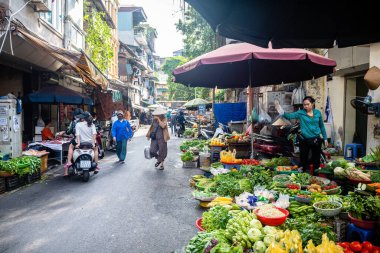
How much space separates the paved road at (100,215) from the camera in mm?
4664

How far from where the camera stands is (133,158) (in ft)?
45.5

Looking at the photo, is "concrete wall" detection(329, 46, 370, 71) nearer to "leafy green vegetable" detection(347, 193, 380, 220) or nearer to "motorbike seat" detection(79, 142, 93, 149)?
"leafy green vegetable" detection(347, 193, 380, 220)

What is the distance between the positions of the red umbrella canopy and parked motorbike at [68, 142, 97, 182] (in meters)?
3.26

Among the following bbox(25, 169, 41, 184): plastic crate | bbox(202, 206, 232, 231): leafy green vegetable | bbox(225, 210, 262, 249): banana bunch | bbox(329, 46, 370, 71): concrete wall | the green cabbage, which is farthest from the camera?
bbox(329, 46, 370, 71): concrete wall

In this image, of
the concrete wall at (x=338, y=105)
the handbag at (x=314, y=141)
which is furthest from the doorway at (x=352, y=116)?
the handbag at (x=314, y=141)

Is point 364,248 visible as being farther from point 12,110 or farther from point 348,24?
point 12,110

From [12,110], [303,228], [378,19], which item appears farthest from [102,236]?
[12,110]

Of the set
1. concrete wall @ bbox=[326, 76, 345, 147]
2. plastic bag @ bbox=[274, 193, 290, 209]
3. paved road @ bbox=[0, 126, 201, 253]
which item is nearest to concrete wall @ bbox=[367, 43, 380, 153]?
concrete wall @ bbox=[326, 76, 345, 147]

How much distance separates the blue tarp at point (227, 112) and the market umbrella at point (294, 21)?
12075 mm

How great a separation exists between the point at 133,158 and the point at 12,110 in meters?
5.77

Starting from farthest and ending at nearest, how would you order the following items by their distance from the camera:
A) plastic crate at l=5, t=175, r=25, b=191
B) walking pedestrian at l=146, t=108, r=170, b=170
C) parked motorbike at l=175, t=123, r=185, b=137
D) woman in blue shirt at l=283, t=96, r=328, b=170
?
1. parked motorbike at l=175, t=123, r=185, b=137
2. walking pedestrian at l=146, t=108, r=170, b=170
3. plastic crate at l=5, t=175, r=25, b=191
4. woman in blue shirt at l=283, t=96, r=328, b=170

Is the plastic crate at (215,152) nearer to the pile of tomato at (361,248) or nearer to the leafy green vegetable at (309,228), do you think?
the leafy green vegetable at (309,228)

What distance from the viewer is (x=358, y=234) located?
153 inches

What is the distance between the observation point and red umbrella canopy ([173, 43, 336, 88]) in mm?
6988
